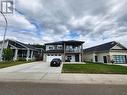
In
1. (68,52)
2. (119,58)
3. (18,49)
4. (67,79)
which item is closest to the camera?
(67,79)

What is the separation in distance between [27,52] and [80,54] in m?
17.5

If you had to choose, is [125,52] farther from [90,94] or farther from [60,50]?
[90,94]

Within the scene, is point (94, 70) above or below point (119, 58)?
below

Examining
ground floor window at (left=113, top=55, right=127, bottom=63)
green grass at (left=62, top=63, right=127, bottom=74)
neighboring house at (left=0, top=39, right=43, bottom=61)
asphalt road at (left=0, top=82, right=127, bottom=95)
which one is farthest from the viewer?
neighboring house at (left=0, top=39, right=43, bottom=61)

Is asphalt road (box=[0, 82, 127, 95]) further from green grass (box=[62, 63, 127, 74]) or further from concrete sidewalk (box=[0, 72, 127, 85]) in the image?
green grass (box=[62, 63, 127, 74])

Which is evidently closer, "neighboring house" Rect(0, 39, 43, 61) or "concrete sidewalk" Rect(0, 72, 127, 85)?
"concrete sidewalk" Rect(0, 72, 127, 85)

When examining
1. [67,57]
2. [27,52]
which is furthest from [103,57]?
[27,52]

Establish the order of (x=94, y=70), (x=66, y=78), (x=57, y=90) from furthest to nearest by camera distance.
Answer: (x=94, y=70) → (x=66, y=78) → (x=57, y=90)

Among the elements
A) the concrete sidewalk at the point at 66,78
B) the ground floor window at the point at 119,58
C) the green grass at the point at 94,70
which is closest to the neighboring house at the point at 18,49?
the green grass at the point at 94,70

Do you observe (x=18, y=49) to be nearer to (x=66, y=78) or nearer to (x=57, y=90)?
(x=66, y=78)

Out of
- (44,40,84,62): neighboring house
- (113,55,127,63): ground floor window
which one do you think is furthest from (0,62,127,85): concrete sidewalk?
(44,40,84,62): neighboring house

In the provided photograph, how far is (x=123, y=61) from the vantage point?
114 feet

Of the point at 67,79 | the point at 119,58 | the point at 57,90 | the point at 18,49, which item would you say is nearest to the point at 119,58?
the point at 119,58

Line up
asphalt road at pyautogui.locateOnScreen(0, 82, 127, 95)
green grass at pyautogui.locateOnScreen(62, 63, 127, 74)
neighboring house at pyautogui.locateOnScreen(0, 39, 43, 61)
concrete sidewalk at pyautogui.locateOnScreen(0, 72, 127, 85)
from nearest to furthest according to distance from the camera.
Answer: asphalt road at pyautogui.locateOnScreen(0, 82, 127, 95) → concrete sidewalk at pyautogui.locateOnScreen(0, 72, 127, 85) → green grass at pyautogui.locateOnScreen(62, 63, 127, 74) → neighboring house at pyautogui.locateOnScreen(0, 39, 43, 61)
